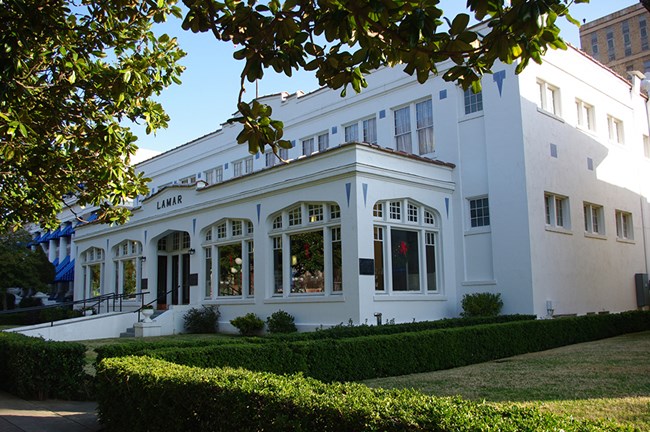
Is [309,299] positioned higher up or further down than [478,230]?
further down

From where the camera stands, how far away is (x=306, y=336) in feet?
39.3

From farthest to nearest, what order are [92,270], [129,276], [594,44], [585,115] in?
1. [594,44]
2. [92,270]
3. [129,276]
4. [585,115]

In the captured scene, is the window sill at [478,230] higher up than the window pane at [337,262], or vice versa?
the window sill at [478,230]

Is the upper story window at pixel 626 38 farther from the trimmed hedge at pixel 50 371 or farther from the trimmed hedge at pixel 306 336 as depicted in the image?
the trimmed hedge at pixel 50 371

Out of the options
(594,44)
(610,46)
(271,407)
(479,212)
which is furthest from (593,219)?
(594,44)

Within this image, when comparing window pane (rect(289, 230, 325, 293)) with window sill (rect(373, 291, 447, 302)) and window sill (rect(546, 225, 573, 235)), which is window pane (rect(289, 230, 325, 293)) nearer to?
window sill (rect(373, 291, 447, 302))

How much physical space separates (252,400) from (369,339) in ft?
21.6

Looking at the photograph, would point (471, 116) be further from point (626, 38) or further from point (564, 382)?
point (626, 38)

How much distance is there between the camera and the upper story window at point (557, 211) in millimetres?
20406

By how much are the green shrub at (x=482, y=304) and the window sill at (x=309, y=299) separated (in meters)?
4.34

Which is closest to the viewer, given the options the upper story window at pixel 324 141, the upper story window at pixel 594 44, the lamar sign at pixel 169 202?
the lamar sign at pixel 169 202

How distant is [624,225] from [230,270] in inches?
658

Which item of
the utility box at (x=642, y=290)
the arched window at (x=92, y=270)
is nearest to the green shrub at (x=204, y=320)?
the arched window at (x=92, y=270)

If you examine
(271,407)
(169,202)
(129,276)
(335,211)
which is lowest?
(271,407)
